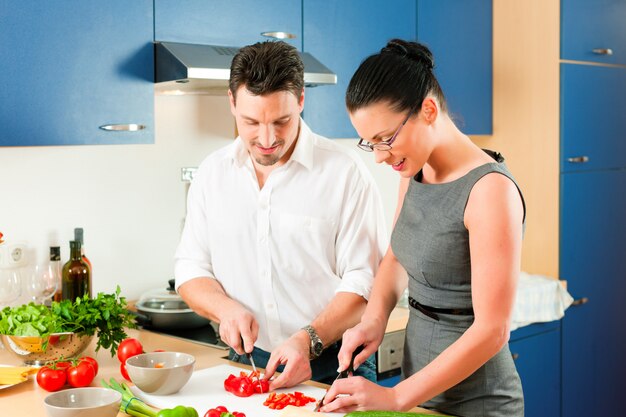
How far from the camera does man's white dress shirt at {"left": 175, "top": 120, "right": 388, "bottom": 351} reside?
2.18 m

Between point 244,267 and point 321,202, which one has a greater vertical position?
point 321,202

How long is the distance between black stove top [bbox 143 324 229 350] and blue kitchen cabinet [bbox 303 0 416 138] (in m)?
0.80

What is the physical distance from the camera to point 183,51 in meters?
2.47

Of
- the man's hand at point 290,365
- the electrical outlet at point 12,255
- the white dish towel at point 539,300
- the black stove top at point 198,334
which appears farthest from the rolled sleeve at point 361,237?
the white dish towel at point 539,300

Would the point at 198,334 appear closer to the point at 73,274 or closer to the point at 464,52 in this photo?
the point at 73,274

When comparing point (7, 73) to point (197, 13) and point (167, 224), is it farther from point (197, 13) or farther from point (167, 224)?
point (167, 224)

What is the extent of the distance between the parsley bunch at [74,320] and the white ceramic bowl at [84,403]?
421mm

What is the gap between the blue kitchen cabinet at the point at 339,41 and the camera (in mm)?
2934

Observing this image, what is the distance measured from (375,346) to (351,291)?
0.24m

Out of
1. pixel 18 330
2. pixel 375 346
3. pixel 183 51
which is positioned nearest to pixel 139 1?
pixel 183 51

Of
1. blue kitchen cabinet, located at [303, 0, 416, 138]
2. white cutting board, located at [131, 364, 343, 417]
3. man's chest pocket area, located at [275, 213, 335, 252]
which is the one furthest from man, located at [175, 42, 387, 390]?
blue kitchen cabinet, located at [303, 0, 416, 138]

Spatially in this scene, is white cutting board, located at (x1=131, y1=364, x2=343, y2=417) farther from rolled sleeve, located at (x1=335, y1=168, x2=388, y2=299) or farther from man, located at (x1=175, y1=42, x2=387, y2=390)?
rolled sleeve, located at (x1=335, y1=168, x2=388, y2=299)

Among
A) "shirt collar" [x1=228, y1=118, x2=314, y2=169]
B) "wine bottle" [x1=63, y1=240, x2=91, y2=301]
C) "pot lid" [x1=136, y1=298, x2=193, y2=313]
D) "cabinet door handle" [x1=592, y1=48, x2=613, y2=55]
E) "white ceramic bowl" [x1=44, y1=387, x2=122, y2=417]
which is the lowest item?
"white ceramic bowl" [x1=44, y1=387, x2=122, y2=417]

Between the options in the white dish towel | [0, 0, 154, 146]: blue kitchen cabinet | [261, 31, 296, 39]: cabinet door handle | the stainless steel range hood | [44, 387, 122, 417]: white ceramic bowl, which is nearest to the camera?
[44, 387, 122, 417]: white ceramic bowl
